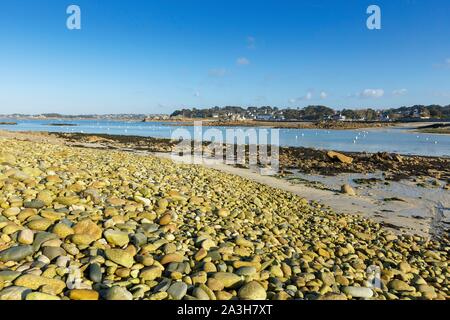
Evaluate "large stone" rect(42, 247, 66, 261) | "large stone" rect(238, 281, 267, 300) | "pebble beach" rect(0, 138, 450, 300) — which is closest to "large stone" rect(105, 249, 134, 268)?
"pebble beach" rect(0, 138, 450, 300)

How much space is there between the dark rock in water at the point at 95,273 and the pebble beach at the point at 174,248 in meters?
0.01

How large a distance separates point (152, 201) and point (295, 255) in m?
3.74

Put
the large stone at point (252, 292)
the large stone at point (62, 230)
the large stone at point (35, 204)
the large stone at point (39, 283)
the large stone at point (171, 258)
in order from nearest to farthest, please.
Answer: the large stone at point (39, 283)
the large stone at point (252, 292)
the large stone at point (171, 258)
the large stone at point (62, 230)
the large stone at point (35, 204)

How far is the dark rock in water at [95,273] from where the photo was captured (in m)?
4.13

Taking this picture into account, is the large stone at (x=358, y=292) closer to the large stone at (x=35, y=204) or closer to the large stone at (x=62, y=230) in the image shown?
the large stone at (x=62, y=230)

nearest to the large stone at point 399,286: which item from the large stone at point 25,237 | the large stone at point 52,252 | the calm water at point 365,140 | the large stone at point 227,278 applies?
the large stone at point 227,278

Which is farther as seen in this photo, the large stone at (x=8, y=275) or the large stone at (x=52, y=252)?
the large stone at (x=52, y=252)

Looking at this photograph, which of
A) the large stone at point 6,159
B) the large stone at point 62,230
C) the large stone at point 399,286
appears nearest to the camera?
the large stone at point 62,230

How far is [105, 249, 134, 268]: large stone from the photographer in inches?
181

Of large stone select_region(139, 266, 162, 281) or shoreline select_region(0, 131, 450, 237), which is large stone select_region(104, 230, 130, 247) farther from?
shoreline select_region(0, 131, 450, 237)

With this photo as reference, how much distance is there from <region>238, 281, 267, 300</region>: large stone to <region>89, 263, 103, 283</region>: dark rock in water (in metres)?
1.93

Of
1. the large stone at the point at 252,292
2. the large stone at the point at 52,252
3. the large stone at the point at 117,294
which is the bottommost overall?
the large stone at the point at 252,292
